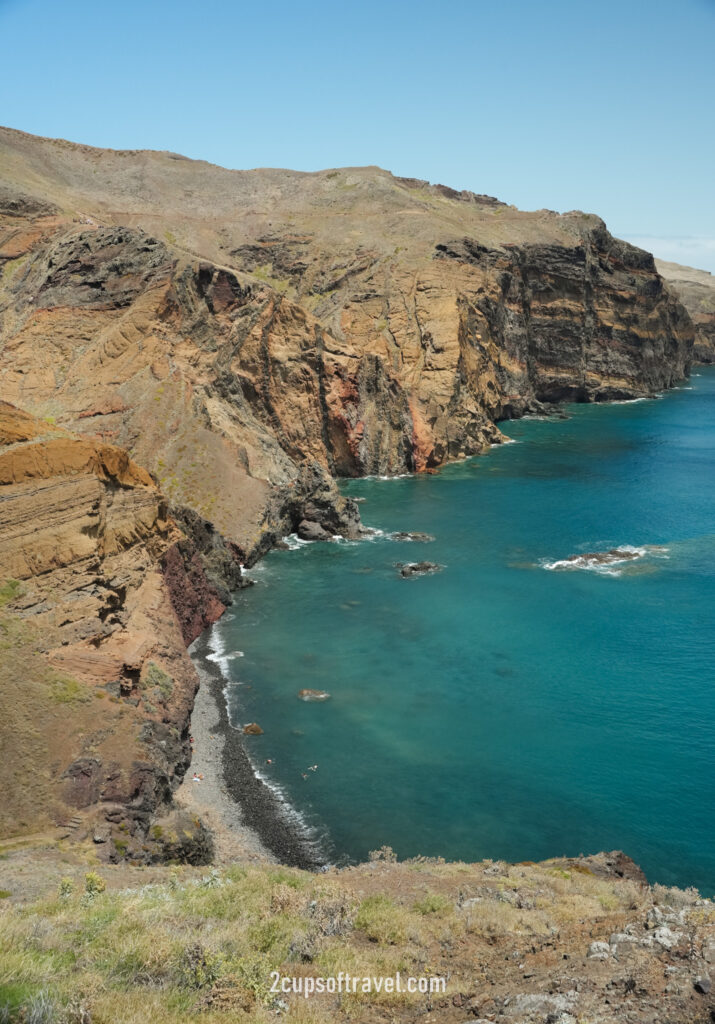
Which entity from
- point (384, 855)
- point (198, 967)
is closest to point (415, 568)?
point (384, 855)

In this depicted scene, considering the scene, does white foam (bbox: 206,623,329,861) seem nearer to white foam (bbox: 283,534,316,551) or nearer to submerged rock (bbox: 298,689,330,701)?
submerged rock (bbox: 298,689,330,701)

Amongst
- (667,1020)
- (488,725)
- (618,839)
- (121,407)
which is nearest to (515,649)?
(488,725)

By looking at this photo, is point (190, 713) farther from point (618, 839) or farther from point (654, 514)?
point (654, 514)

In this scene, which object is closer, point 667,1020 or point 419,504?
point 667,1020

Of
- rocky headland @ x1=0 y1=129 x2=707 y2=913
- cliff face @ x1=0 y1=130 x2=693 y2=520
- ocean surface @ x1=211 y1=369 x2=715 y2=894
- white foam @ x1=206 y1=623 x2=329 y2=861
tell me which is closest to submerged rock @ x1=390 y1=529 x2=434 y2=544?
ocean surface @ x1=211 y1=369 x2=715 y2=894

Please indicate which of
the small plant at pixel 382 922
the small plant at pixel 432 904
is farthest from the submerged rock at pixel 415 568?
the small plant at pixel 382 922

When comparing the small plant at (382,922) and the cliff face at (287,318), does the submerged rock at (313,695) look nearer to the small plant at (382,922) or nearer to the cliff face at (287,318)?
the small plant at (382,922)
